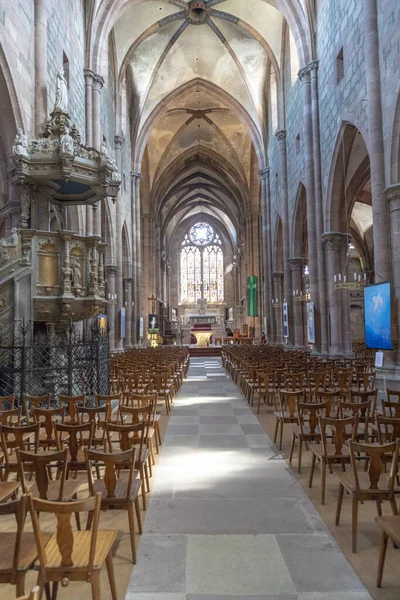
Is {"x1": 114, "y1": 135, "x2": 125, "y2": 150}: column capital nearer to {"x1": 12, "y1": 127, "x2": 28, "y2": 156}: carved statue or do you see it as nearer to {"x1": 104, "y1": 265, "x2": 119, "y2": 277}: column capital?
{"x1": 104, "y1": 265, "x2": 119, "y2": 277}: column capital

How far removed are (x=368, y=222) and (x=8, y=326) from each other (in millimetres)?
35019

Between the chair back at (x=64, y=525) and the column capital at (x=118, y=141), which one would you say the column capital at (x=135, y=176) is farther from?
the chair back at (x=64, y=525)

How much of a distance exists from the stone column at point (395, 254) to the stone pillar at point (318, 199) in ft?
24.0

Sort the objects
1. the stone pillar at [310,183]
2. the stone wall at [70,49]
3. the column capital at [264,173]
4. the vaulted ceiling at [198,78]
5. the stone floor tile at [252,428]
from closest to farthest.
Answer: the stone floor tile at [252,428]
the stone wall at [70,49]
the stone pillar at [310,183]
the vaulted ceiling at [198,78]
the column capital at [264,173]

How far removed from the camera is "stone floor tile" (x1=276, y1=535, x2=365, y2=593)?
12.2ft

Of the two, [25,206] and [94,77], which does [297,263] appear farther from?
[25,206]

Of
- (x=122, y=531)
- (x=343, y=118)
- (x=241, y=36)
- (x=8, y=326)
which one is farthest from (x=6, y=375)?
(x=241, y=36)

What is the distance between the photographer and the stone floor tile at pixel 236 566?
3711 millimetres

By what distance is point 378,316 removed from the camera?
1216cm

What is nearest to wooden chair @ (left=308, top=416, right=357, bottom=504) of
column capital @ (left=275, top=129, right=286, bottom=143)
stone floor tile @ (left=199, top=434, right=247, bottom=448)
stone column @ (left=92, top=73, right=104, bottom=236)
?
stone floor tile @ (left=199, top=434, right=247, bottom=448)

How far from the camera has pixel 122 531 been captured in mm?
4816

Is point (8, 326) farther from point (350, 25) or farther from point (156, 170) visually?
point (156, 170)

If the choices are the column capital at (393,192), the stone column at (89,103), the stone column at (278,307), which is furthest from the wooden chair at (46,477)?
the stone column at (278,307)

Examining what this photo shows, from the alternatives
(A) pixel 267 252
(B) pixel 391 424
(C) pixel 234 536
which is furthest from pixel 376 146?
(A) pixel 267 252
